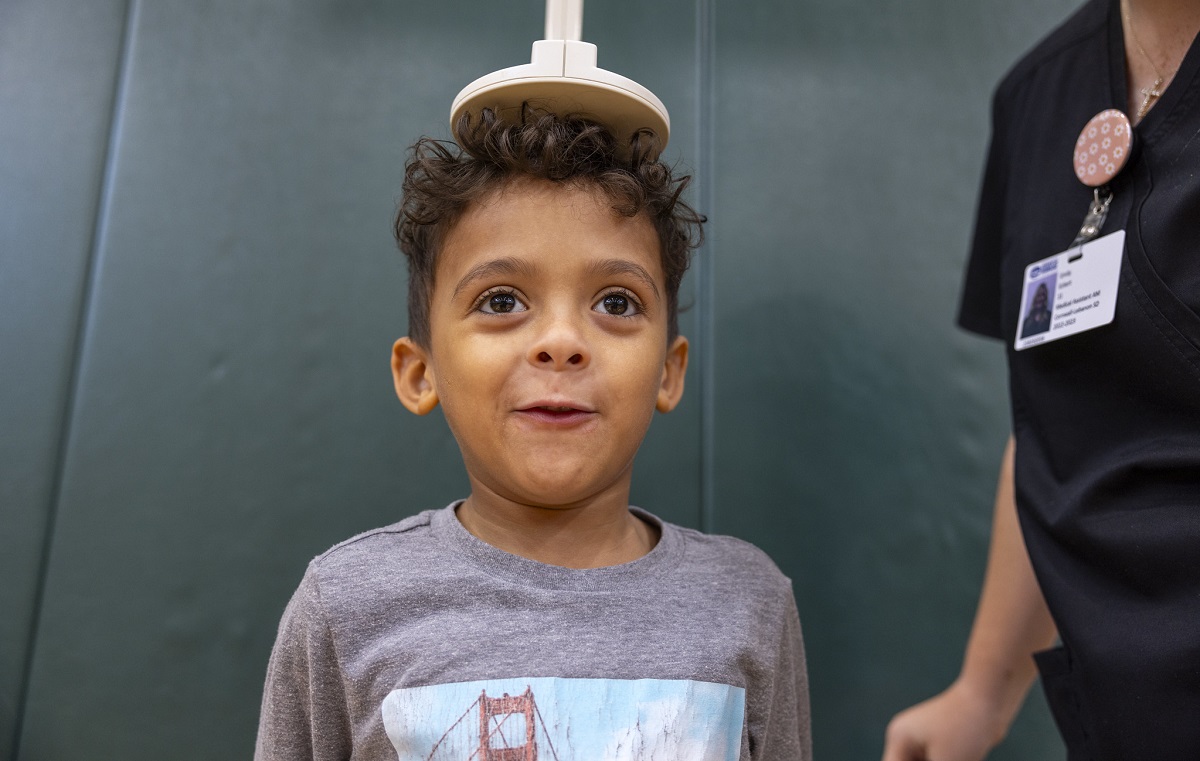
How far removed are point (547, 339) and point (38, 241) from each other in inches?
26.2

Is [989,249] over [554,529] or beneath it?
over

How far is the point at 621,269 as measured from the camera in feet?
2.54

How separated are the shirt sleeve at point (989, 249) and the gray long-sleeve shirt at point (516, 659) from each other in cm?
52

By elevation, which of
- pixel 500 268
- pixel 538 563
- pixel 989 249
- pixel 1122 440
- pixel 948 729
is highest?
pixel 989 249

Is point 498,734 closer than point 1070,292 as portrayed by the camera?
Yes

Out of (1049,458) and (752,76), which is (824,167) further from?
(1049,458)

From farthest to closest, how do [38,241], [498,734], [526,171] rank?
[38,241], [526,171], [498,734]

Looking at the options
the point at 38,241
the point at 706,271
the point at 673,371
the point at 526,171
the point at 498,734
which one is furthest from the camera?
the point at 706,271

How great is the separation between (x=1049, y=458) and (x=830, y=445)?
0.44 m

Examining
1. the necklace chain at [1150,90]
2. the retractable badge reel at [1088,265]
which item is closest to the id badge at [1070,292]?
the retractable badge reel at [1088,265]

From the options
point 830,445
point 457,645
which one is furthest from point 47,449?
point 830,445

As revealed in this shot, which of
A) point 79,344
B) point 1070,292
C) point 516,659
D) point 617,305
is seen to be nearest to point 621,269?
point 617,305

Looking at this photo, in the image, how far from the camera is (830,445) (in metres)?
1.32

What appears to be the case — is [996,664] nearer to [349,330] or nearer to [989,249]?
[989,249]
